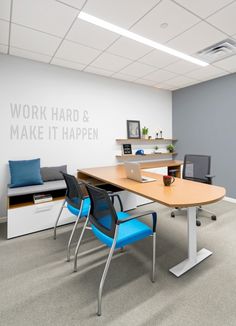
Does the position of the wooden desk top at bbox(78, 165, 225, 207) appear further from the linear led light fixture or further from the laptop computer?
the linear led light fixture

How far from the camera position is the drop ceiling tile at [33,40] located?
91.3 inches

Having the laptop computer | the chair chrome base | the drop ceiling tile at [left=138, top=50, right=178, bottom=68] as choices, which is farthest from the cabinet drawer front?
the drop ceiling tile at [left=138, top=50, right=178, bottom=68]

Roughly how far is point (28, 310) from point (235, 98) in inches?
180

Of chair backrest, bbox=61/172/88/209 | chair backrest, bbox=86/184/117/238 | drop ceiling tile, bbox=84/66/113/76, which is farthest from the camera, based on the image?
drop ceiling tile, bbox=84/66/113/76

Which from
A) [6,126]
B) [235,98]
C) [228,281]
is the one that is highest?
[235,98]

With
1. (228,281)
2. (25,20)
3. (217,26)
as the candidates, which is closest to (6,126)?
(25,20)

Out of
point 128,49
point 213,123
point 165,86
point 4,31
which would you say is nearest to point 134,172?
point 128,49

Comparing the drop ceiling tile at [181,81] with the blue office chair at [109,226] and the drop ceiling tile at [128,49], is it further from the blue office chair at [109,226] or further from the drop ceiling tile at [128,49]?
the blue office chair at [109,226]

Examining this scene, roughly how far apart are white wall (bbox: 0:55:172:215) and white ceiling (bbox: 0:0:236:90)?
0.26 metres

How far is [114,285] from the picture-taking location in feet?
5.57

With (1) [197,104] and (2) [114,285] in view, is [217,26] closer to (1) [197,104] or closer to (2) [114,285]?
(1) [197,104]

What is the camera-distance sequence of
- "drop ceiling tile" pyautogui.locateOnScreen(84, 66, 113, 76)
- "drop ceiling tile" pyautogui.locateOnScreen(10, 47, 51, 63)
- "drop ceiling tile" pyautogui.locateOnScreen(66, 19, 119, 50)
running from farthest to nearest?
"drop ceiling tile" pyautogui.locateOnScreen(84, 66, 113, 76) → "drop ceiling tile" pyautogui.locateOnScreen(10, 47, 51, 63) → "drop ceiling tile" pyautogui.locateOnScreen(66, 19, 119, 50)

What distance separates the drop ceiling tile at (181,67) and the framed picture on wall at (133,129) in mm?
1334

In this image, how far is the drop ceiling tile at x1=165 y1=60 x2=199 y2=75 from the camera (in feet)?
10.8
